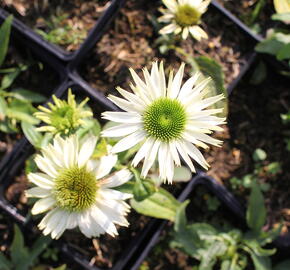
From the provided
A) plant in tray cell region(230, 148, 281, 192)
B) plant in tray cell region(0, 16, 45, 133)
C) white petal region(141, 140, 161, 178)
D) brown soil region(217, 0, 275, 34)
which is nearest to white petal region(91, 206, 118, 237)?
white petal region(141, 140, 161, 178)

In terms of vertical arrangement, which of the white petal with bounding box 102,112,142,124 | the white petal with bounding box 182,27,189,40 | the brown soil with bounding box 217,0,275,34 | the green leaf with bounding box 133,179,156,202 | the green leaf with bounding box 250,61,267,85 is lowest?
the green leaf with bounding box 133,179,156,202

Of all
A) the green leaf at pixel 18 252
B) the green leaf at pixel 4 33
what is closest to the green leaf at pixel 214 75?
the green leaf at pixel 4 33

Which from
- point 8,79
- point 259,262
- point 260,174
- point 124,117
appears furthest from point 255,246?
point 8,79

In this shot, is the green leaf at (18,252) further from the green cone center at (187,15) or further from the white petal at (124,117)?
the green cone center at (187,15)

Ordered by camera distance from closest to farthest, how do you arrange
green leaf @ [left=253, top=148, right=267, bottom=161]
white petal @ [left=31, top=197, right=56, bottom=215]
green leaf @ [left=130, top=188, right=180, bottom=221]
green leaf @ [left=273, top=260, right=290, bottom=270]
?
white petal @ [left=31, top=197, right=56, bottom=215]
green leaf @ [left=130, top=188, right=180, bottom=221]
green leaf @ [left=273, top=260, right=290, bottom=270]
green leaf @ [left=253, top=148, right=267, bottom=161]

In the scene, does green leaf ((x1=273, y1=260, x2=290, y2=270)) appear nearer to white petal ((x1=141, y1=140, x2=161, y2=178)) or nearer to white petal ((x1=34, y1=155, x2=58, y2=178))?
Result: white petal ((x1=141, y1=140, x2=161, y2=178))

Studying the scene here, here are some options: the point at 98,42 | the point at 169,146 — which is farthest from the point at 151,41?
the point at 169,146

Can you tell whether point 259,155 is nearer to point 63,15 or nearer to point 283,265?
point 283,265
